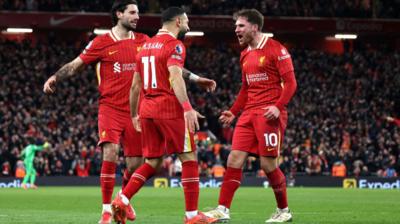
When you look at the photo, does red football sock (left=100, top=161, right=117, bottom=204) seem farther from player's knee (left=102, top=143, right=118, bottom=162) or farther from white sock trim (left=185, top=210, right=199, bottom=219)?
white sock trim (left=185, top=210, right=199, bottom=219)

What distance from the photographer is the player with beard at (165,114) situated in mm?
10883

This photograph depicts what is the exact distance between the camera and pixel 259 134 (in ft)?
42.4

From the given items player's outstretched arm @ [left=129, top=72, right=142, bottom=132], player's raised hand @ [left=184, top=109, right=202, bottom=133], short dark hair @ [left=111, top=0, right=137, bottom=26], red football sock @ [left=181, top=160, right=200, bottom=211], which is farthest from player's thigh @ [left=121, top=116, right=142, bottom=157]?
player's raised hand @ [left=184, top=109, right=202, bottom=133]

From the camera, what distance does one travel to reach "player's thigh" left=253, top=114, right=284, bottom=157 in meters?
12.9

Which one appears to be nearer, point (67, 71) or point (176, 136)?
point (176, 136)

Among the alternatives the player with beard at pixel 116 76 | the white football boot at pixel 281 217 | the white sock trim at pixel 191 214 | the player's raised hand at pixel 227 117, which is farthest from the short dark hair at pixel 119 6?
the white football boot at pixel 281 217

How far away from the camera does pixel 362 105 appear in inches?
1825

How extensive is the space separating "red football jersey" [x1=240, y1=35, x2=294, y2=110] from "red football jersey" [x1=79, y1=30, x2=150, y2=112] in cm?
162

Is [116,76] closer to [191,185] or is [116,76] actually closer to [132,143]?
[132,143]

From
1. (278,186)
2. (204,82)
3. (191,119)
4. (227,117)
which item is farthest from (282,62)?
(191,119)

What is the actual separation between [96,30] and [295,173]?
14.2m

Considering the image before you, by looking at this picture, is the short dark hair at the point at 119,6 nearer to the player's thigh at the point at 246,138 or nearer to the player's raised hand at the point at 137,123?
the player's raised hand at the point at 137,123

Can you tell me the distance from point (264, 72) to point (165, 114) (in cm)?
243

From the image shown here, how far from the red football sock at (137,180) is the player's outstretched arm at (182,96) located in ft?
2.94
